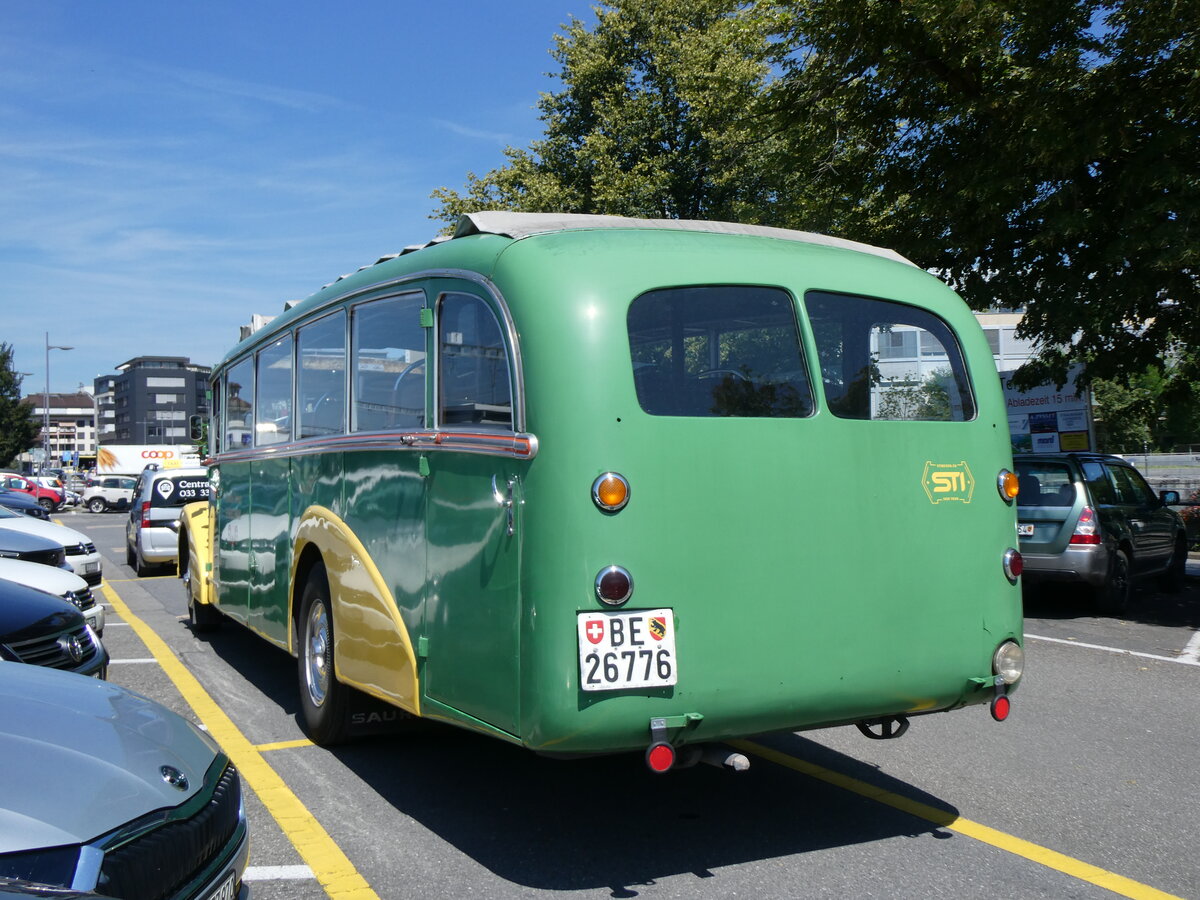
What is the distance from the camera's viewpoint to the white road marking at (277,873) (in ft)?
13.8

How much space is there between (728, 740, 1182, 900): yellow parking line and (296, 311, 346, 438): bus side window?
9.84ft

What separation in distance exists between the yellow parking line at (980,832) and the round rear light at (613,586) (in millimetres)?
1964

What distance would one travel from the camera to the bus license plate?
3.96m

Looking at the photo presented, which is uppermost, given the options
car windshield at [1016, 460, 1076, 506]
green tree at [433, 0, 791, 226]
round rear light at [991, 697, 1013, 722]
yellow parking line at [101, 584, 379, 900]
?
green tree at [433, 0, 791, 226]

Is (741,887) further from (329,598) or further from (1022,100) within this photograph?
(1022,100)

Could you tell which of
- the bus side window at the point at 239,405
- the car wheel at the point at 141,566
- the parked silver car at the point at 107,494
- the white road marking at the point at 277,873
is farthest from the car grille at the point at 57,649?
the parked silver car at the point at 107,494

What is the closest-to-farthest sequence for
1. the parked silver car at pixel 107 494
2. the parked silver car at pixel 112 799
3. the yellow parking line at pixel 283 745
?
the parked silver car at pixel 112 799, the yellow parking line at pixel 283 745, the parked silver car at pixel 107 494

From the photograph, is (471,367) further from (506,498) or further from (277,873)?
(277,873)

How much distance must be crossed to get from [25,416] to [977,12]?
88.9 m

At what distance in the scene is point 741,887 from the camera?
4.11 m

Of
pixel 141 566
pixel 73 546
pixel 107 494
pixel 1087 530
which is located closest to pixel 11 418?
pixel 107 494

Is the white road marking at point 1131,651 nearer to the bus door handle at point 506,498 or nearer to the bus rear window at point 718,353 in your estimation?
the bus rear window at point 718,353

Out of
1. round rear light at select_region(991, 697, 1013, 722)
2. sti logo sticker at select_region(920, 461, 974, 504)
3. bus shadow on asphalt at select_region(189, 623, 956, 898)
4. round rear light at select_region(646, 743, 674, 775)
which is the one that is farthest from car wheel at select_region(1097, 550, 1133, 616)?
round rear light at select_region(646, 743, 674, 775)

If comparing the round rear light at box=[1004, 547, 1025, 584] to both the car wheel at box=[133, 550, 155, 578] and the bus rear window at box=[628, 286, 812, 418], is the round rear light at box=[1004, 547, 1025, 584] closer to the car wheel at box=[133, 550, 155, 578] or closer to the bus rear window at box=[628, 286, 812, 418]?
the bus rear window at box=[628, 286, 812, 418]
